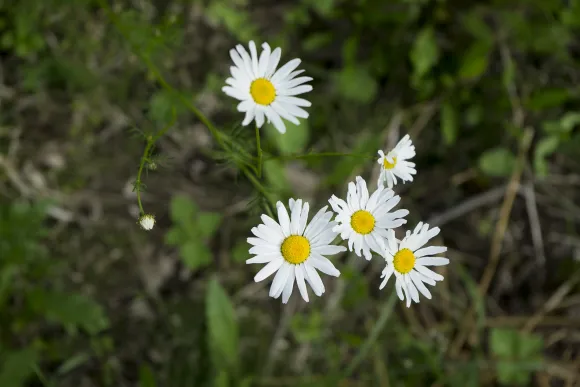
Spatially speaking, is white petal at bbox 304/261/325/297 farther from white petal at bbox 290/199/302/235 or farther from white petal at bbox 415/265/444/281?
white petal at bbox 415/265/444/281

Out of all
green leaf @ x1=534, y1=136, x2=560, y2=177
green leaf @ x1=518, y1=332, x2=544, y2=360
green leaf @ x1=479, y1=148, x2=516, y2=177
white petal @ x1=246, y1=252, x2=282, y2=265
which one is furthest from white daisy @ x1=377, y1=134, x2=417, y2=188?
green leaf @ x1=518, y1=332, x2=544, y2=360

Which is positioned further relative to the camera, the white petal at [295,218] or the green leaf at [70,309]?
the green leaf at [70,309]

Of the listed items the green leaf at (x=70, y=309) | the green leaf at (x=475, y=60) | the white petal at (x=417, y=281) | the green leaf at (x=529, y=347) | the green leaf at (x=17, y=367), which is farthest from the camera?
the green leaf at (x=529, y=347)

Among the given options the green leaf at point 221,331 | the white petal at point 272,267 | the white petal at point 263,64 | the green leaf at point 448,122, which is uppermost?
the green leaf at point 448,122

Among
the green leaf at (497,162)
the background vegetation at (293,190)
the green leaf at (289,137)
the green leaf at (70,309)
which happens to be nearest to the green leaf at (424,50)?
the background vegetation at (293,190)

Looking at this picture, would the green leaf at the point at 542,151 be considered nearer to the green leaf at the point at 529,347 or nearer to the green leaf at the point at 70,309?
the green leaf at the point at 529,347

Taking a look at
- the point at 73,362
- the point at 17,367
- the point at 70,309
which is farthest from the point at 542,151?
the point at 17,367

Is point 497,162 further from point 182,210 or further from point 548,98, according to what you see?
point 182,210
